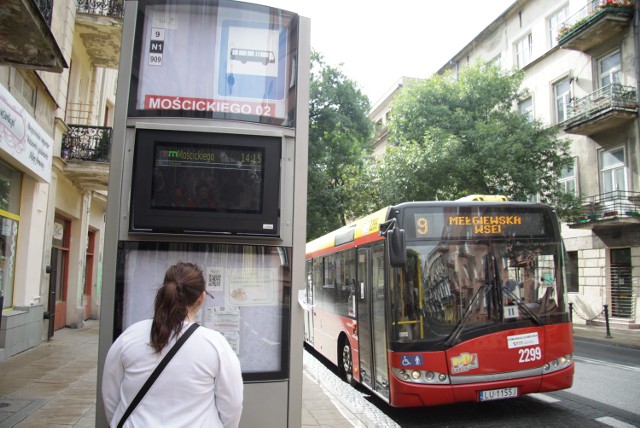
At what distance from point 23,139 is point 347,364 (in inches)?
275

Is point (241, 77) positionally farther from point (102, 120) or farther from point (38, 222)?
point (102, 120)

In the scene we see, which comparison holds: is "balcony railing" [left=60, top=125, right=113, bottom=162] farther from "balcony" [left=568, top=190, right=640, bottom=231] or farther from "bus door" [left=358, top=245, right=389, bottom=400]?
"balcony" [left=568, top=190, right=640, bottom=231]

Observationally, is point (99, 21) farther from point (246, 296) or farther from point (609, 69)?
point (609, 69)

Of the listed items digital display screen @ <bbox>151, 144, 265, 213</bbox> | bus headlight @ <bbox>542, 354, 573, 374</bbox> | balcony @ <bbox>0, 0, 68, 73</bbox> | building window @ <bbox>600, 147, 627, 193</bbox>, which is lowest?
bus headlight @ <bbox>542, 354, 573, 374</bbox>

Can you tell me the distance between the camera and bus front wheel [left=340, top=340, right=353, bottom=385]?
8541 millimetres

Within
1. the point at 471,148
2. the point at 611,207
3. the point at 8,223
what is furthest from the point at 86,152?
the point at 611,207

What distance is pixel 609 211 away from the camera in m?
18.8

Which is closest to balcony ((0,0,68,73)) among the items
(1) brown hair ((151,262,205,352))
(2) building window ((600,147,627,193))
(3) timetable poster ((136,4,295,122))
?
(3) timetable poster ((136,4,295,122))

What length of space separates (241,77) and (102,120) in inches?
547

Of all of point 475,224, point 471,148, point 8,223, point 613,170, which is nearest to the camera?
point 475,224

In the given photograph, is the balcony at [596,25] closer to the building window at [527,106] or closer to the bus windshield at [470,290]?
the building window at [527,106]

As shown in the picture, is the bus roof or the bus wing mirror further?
the bus roof

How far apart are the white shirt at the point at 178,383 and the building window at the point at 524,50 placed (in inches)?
1086

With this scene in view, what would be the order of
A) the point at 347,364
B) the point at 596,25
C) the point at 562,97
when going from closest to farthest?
the point at 347,364 < the point at 596,25 < the point at 562,97
